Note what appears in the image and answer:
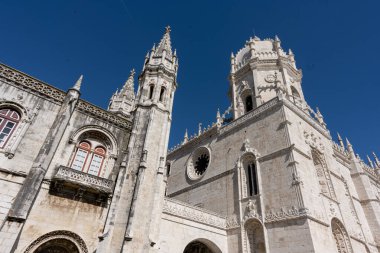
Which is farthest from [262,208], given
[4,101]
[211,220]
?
[4,101]

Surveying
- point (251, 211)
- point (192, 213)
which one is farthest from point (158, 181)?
point (251, 211)

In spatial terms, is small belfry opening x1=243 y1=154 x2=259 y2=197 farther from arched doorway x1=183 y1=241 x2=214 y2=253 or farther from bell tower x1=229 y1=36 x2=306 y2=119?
bell tower x1=229 y1=36 x2=306 y2=119

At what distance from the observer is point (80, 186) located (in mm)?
12461

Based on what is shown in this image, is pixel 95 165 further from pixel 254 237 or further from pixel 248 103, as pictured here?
pixel 248 103

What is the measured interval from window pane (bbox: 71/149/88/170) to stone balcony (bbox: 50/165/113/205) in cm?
122

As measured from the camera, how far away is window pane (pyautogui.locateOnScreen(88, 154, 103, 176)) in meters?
14.0

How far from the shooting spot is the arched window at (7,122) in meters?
12.1

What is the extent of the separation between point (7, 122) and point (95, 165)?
4.94 m

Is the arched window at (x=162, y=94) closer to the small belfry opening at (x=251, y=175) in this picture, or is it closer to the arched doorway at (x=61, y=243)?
the small belfry opening at (x=251, y=175)

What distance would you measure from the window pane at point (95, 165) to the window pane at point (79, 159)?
1.61 ft

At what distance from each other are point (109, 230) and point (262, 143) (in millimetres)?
13022

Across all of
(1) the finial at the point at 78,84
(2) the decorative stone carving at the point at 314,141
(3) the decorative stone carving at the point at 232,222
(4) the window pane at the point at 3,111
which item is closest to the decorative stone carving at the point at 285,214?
(3) the decorative stone carving at the point at 232,222

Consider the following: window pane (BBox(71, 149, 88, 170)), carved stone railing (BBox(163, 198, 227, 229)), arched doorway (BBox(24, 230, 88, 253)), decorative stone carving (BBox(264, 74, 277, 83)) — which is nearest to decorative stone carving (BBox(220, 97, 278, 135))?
decorative stone carving (BBox(264, 74, 277, 83))

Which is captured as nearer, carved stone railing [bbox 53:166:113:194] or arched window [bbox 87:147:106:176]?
carved stone railing [bbox 53:166:113:194]
